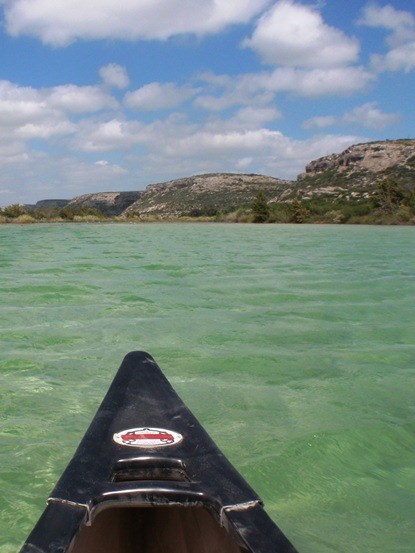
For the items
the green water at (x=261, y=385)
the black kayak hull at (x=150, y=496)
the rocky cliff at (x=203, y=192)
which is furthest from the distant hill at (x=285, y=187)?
the black kayak hull at (x=150, y=496)

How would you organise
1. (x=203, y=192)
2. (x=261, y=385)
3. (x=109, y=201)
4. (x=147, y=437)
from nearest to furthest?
(x=147, y=437)
(x=261, y=385)
(x=203, y=192)
(x=109, y=201)

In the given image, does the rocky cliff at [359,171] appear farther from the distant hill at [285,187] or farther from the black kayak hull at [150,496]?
the black kayak hull at [150,496]

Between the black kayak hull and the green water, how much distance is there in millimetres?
603

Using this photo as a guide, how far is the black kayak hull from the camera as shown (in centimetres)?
148

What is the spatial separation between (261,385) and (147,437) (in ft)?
7.58

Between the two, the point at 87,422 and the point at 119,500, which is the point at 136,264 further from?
the point at 119,500

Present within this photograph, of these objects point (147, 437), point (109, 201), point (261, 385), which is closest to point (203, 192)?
point (109, 201)

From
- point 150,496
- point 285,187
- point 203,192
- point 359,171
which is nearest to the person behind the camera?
point 150,496

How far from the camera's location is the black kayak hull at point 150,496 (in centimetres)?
148

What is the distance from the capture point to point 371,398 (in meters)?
3.95

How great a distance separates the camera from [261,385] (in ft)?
13.9

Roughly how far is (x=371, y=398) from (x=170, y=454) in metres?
2.43

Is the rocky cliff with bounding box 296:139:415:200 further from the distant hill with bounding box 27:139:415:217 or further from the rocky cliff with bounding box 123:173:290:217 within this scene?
the rocky cliff with bounding box 123:173:290:217

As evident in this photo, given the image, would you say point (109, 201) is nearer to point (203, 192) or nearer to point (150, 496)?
point (203, 192)
